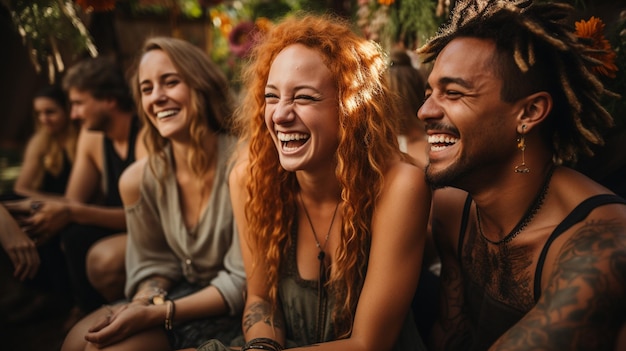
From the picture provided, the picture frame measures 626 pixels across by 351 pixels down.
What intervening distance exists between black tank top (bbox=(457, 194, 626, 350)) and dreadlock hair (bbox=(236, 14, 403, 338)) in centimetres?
46

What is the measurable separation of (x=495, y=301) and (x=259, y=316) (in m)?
0.99

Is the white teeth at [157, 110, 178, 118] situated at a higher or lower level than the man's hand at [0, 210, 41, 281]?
higher

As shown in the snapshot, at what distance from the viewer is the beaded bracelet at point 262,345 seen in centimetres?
217

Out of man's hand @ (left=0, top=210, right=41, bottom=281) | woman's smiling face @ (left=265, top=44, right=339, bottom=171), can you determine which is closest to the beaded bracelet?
woman's smiling face @ (left=265, top=44, right=339, bottom=171)

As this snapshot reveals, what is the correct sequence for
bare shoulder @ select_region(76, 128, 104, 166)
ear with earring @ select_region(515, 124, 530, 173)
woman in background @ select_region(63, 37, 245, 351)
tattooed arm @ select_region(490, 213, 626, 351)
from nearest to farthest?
tattooed arm @ select_region(490, 213, 626, 351)
ear with earring @ select_region(515, 124, 530, 173)
woman in background @ select_region(63, 37, 245, 351)
bare shoulder @ select_region(76, 128, 104, 166)

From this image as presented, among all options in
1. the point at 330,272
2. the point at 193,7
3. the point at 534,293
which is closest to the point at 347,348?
the point at 330,272

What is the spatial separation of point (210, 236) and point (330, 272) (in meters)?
0.89

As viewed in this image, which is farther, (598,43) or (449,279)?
(449,279)

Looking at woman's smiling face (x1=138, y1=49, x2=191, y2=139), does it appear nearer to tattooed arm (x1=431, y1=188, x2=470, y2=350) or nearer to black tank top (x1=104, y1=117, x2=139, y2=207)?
black tank top (x1=104, y1=117, x2=139, y2=207)

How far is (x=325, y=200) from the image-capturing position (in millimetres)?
2426

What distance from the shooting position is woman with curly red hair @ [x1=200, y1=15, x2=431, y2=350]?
2145 millimetres

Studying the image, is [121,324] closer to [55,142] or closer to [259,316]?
[259,316]

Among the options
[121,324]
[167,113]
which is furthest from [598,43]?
[121,324]

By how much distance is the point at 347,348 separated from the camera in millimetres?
2096
